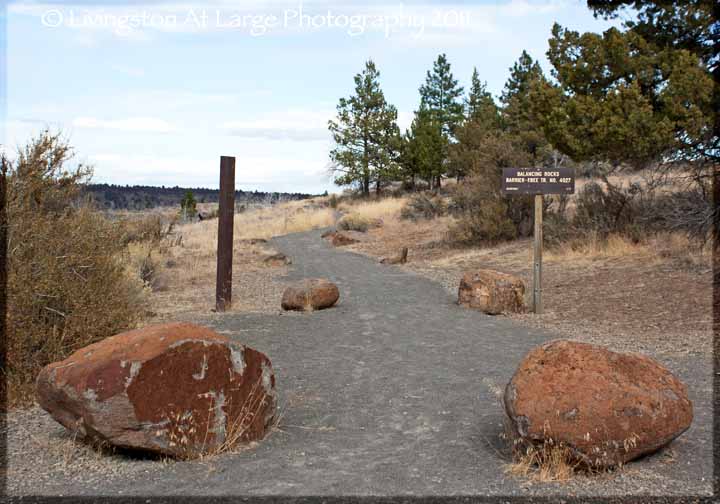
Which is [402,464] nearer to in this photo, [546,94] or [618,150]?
[618,150]

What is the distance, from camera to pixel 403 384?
705 cm

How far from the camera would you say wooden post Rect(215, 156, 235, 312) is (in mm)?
11633

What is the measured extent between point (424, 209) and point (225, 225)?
2062 cm

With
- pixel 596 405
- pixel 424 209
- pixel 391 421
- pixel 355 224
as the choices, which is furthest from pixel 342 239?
pixel 596 405

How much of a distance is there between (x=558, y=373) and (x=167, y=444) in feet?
8.86

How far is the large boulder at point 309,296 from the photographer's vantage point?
11.6 meters

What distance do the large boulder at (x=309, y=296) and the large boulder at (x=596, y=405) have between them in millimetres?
7003

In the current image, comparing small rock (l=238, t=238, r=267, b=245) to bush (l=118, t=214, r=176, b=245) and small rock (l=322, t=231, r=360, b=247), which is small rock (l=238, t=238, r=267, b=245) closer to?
small rock (l=322, t=231, r=360, b=247)

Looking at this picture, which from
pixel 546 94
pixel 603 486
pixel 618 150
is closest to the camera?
pixel 603 486

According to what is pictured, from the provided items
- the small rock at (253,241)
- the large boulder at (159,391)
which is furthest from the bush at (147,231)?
the large boulder at (159,391)

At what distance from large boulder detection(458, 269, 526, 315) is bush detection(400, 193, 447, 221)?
18708mm

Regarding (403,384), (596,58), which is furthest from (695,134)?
(403,384)

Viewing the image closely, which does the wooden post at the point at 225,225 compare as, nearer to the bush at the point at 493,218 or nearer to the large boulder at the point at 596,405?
the large boulder at the point at 596,405

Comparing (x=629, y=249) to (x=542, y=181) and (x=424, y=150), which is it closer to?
(x=542, y=181)
